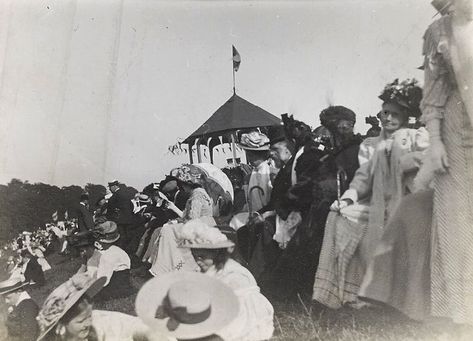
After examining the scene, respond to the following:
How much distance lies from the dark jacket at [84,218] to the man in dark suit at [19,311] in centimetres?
68

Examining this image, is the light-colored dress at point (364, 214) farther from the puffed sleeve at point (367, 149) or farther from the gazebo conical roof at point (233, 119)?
the gazebo conical roof at point (233, 119)

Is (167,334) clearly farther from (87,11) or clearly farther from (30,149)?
(87,11)

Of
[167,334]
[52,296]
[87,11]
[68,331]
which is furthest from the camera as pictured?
[87,11]

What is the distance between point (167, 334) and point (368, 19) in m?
2.66

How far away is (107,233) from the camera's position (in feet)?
16.3

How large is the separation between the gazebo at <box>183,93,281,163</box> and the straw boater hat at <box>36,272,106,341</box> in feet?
4.34

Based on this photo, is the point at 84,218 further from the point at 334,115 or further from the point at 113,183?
the point at 334,115

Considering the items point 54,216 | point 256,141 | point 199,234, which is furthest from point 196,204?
point 54,216

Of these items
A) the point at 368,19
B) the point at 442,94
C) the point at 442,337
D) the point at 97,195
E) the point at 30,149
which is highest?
the point at 368,19

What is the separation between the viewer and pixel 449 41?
3.55 meters

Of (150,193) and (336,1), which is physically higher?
(336,1)

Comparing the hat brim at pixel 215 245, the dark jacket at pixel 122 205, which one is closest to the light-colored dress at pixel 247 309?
the hat brim at pixel 215 245

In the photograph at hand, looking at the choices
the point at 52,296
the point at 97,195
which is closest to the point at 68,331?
the point at 52,296

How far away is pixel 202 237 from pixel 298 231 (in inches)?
28.4
